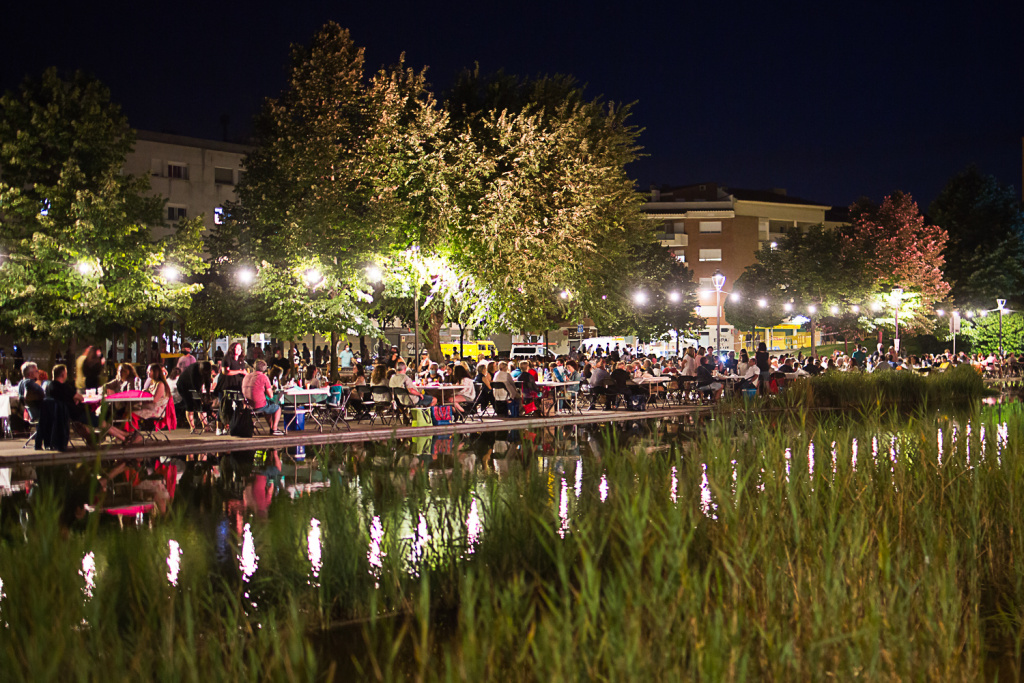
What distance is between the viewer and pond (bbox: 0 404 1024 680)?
3.68 meters

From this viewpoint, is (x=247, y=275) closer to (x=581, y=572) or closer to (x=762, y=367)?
→ (x=762, y=367)

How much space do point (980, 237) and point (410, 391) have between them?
59312 mm

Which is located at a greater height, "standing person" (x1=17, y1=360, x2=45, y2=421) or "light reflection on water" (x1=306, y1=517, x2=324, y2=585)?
"standing person" (x1=17, y1=360, x2=45, y2=421)

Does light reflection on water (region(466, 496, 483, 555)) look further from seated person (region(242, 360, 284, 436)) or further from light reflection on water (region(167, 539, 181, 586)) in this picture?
seated person (region(242, 360, 284, 436))

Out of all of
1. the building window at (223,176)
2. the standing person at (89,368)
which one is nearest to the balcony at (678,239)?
the building window at (223,176)

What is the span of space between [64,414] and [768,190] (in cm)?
9871

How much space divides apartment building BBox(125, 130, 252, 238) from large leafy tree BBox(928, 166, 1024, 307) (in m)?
49.1

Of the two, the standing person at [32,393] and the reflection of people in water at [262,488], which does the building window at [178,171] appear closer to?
the standing person at [32,393]

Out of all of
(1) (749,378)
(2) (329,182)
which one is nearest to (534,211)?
(2) (329,182)

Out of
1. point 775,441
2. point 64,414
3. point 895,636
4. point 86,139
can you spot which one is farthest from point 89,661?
point 86,139

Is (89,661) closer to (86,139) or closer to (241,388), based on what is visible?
(241,388)

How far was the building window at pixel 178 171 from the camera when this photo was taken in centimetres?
6044

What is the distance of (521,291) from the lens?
27.6m

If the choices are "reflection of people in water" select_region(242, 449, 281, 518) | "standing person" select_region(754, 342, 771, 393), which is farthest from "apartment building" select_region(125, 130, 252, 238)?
"reflection of people in water" select_region(242, 449, 281, 518)
